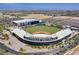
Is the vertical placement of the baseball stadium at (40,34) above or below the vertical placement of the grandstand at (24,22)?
below

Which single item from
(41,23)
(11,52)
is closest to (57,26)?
(41,23)

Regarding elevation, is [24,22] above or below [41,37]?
above

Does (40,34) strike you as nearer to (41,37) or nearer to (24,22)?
(41,37)

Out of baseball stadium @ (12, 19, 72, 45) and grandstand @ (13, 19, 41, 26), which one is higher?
grandstand @ (13, 19, 41, 26)

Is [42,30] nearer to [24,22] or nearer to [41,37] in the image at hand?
[41,37]

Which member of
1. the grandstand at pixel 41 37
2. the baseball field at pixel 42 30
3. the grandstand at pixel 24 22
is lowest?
the grandstand at pixel 41 37

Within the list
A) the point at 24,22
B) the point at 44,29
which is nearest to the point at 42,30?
the point at 44,29

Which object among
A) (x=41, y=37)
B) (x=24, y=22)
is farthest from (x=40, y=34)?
(x=24, y=22)

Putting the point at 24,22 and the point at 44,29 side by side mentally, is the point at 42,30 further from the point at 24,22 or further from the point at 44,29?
the point at 24,22

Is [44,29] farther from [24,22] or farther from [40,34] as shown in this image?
[24,22]

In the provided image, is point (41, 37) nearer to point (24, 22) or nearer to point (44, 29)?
point (44, 29)
